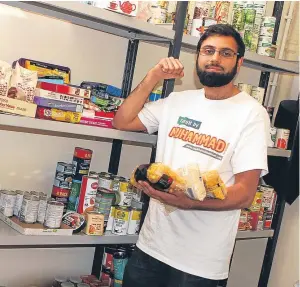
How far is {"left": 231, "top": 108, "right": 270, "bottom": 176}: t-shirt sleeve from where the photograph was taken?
1972mm

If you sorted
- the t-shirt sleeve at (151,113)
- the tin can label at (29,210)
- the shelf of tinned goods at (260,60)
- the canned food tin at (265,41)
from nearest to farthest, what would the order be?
the tin can label at (29,210)
the t-shirt sleeve at (151,113)
the shelf of tinned goods at (260,60)
the canned food tin at (265,41)

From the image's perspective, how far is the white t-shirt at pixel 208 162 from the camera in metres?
2.02

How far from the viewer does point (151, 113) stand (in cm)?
225

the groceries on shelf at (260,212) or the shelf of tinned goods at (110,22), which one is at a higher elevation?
the shelf of tinned goods at (110,22)

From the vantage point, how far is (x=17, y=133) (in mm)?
2406

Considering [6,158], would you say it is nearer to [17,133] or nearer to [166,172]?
[17,133]

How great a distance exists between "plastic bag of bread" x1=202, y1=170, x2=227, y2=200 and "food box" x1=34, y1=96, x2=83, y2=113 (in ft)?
2.01

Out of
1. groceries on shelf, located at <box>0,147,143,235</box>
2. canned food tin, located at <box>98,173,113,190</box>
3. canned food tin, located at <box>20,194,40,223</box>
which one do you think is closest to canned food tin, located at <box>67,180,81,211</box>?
groceries on shelf, located at <box>0,147,143,235</box>

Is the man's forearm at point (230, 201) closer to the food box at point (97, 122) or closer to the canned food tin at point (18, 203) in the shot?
the food box at point (97, 122)

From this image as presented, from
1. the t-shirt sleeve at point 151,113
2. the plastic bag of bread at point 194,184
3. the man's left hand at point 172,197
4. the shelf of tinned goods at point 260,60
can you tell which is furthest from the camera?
the shelf of tinned goods at point 260,60

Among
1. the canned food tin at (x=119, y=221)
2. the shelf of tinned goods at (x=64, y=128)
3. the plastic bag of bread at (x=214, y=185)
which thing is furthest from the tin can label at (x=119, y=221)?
the plastic bag of bread at (x=214, y=185)

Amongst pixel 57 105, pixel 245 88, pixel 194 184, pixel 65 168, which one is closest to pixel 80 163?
pixel 65 168

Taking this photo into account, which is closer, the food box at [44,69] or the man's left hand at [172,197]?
the man's left hand at [172,197]

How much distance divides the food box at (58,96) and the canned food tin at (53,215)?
0.44 metres
